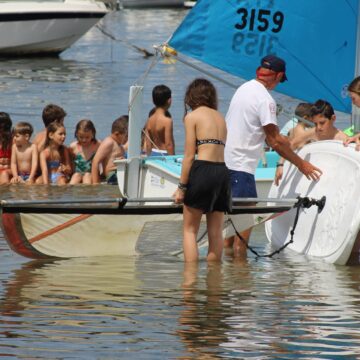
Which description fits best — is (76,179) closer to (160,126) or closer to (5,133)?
(5,133)

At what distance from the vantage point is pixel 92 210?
30.3ft

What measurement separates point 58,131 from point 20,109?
10481mm

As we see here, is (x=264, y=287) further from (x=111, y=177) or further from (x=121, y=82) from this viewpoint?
(x=121, y=82)

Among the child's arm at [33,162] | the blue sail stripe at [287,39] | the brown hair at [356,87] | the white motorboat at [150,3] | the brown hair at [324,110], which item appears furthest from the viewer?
the white motorboat at [150,3]

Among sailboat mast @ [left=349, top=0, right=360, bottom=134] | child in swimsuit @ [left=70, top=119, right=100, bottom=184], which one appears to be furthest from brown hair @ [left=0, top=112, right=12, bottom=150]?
sailboat mast @ [left=349, top=0, right=360, bottom=134]

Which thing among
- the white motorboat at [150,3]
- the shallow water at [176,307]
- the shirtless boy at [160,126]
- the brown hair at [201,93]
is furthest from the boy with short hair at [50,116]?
the white motorboat at [150,3]

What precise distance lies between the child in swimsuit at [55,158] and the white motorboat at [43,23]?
66.7 ft

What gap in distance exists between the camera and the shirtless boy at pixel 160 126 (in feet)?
45.2

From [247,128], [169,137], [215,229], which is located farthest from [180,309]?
[169,137]

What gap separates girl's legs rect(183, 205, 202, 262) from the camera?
9094mm

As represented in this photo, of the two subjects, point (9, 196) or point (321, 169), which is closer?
point (321, 169)

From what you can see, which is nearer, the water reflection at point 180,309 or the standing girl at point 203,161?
the water reflection at point 180,309

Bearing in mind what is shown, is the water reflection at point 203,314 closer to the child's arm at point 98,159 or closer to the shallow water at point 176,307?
the shallow water at point 176,307

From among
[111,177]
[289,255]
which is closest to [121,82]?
[111,177]
